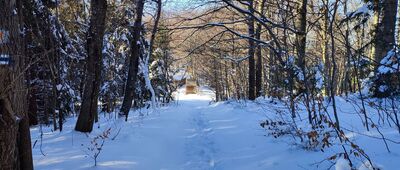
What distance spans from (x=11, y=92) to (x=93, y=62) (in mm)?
4520

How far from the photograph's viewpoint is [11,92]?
3416mm

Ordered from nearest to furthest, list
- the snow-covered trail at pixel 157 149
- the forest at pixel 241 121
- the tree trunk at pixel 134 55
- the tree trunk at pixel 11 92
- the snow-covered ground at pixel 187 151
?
the tree trunk at pixel 11 92
the forest at pixel 241 121
the snow-covered ground at pixel 187 151
the snow-covered trail at pixel 157 149
the tree trunk at pixel 134 55

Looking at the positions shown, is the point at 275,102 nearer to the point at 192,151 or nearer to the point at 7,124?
the point at 192,151

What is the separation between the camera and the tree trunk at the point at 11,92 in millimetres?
3352

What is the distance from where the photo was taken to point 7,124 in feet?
11.2

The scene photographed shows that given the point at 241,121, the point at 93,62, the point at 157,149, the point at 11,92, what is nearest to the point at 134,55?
the point at 93,62

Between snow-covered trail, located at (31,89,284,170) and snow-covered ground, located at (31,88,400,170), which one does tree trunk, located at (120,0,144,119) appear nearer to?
snow-covered trail, located at (31,89,284,170)

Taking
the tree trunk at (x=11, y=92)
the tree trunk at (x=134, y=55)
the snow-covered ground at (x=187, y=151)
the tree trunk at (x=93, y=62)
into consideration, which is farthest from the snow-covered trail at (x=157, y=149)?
the tree trunk at (x=11, y=92)

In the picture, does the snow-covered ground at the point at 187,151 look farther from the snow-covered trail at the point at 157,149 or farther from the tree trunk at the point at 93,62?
the tree trunk at the point at 93,62

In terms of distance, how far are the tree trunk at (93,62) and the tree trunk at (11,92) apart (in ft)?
13.6

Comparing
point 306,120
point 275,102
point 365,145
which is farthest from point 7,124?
point 275,102

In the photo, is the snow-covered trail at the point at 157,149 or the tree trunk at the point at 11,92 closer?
the tree trunk at the point at 11,92

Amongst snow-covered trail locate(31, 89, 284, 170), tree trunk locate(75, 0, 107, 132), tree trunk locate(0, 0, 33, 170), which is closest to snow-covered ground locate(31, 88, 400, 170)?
snow-covered trail locate(31, 89, 284, 170)

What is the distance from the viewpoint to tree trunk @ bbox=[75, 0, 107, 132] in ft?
25.7
